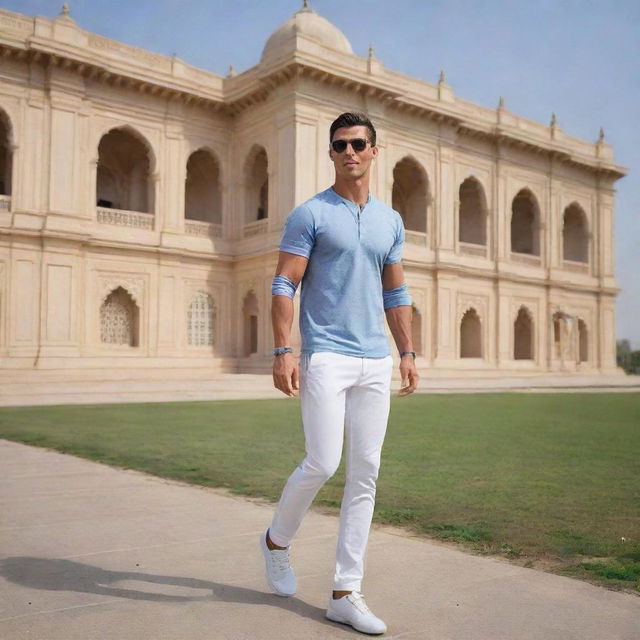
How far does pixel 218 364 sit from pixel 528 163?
15969 millimetres

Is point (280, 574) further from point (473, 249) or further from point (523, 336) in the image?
point (523, 336)

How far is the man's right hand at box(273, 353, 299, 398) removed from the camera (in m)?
2.98

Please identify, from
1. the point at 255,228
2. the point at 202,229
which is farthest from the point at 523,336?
the point at 202,229

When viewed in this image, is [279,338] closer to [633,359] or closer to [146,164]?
[146,164]

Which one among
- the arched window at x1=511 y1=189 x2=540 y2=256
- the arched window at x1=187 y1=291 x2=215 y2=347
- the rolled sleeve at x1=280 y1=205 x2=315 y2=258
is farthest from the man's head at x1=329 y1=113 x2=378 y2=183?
the arched window at x1=511 y1=189 x2=540 y2=256

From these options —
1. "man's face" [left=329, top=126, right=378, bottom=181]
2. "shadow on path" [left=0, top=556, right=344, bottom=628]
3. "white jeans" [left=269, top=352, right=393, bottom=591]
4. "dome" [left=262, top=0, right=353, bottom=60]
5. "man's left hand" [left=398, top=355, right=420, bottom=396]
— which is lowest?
"shadow on path" [left=0, top=556, right=344, bottom=628]

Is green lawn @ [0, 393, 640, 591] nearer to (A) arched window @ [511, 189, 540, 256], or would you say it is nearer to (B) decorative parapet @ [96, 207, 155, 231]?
(B) decorative parapet @ [96, 207, 155, 231]

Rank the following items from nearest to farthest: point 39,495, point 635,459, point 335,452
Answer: point 335,452 < point 39,495 < point 635,459

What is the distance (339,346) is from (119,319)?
22296mm

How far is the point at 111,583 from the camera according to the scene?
10.6 ft

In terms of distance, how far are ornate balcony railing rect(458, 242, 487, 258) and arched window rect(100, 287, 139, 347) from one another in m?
12.8

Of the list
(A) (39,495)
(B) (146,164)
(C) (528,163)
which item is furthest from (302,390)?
(C) (528,163)

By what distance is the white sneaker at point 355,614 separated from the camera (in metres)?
2.65

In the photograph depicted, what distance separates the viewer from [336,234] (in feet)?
10.2
